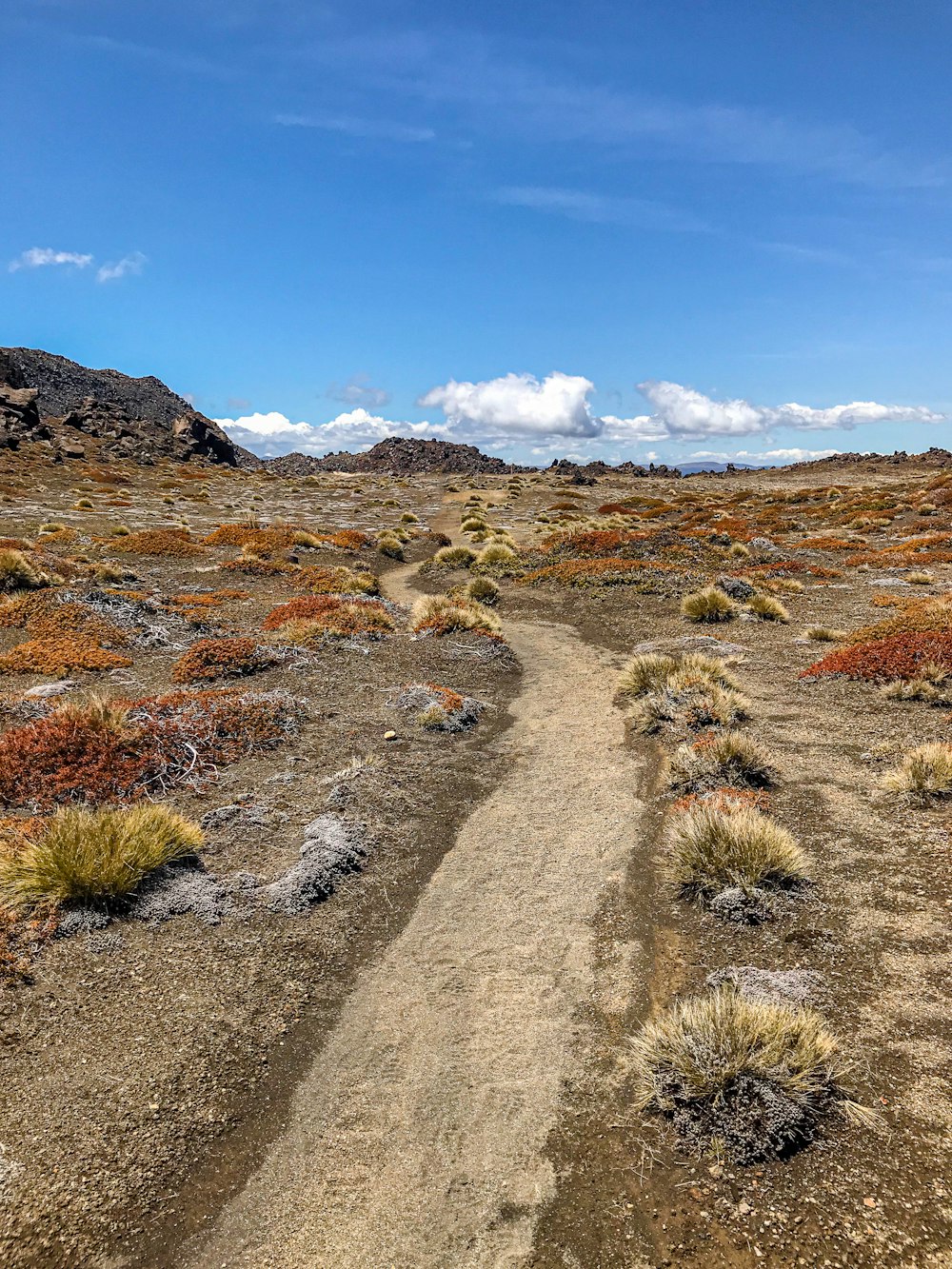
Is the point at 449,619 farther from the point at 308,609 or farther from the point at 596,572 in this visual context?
the point at 596,572

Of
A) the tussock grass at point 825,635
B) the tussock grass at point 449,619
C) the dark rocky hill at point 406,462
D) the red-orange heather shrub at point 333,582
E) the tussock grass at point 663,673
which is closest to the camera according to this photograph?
the tussock grass at point 663,673

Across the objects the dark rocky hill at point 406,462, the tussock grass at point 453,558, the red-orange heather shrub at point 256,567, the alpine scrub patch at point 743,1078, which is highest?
the dark rocky hill at point 406,462

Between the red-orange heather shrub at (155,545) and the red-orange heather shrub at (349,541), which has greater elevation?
the red-orange heather shrub at (349,541)

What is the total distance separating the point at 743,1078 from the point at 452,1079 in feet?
7.39

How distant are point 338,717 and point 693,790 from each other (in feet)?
21.9

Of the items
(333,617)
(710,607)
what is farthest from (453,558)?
(710,607)

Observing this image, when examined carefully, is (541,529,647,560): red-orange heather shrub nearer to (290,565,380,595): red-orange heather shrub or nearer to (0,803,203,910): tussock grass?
(290,565,380,595): red-orange heather shrub

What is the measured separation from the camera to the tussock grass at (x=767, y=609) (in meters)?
20.0

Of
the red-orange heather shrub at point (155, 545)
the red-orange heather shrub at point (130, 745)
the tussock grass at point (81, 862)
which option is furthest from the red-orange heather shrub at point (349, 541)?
the tussock grass at point (81, 862)

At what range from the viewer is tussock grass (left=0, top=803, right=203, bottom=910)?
6.61 metres

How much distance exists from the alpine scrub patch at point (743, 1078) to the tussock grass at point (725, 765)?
4.74 metres

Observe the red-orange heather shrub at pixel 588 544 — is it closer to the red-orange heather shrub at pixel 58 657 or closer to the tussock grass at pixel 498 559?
the tussock grass at pixel 498 559

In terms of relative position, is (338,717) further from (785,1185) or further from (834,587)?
(834,587)

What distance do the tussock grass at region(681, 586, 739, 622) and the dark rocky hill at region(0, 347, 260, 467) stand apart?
206ft
